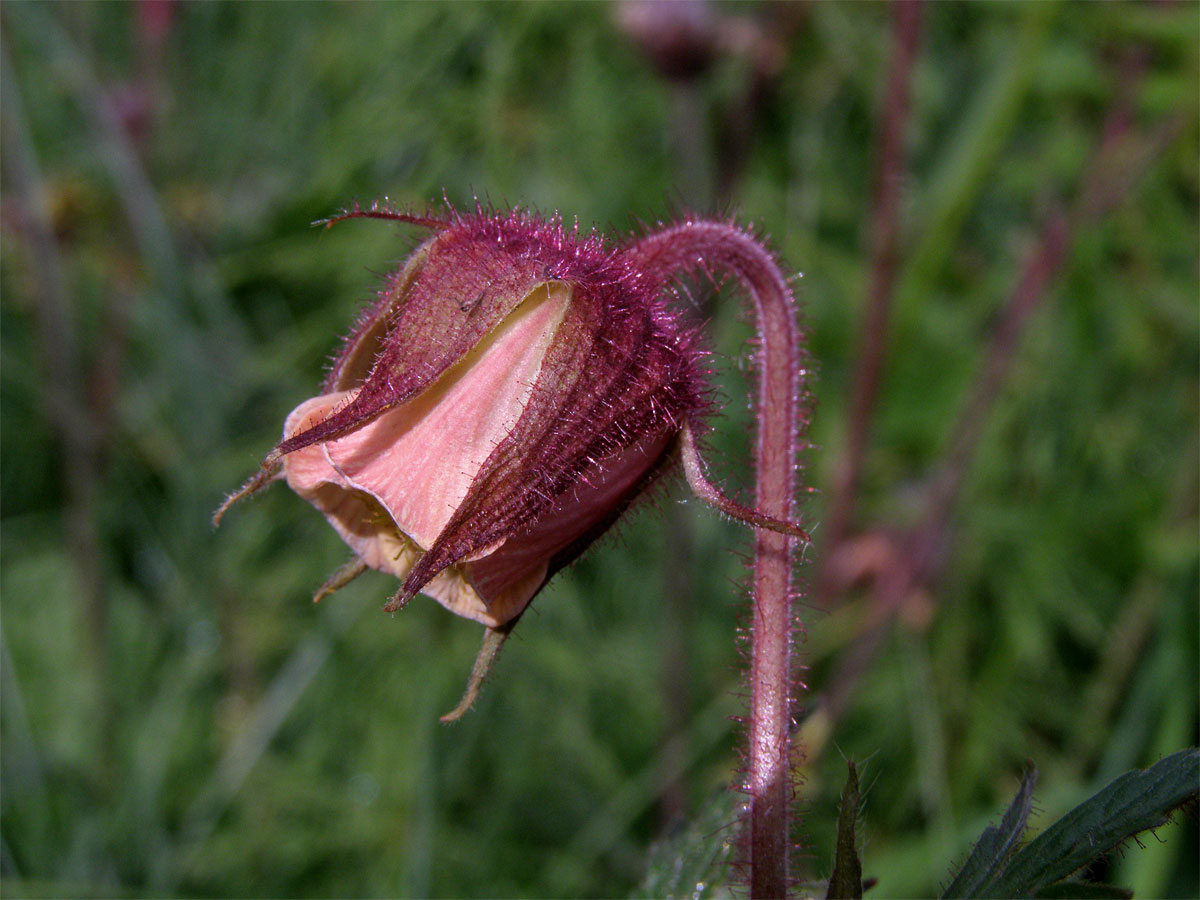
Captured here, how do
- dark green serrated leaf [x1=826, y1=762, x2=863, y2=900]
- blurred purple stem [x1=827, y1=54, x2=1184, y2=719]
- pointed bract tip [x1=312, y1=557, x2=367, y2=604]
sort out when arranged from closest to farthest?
1. dark green serrated leaf [x1=826, y1=762, x2=863, y2=900]
2. pointed bract tip [x1=312, y1=557, x2=367, y2=604]
3. blurred purple stem [x1=827, y1=54, x2=1184, y2=719]

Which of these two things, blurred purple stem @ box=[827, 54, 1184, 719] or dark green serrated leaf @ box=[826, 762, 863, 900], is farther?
blurred purple stem @ box=[827, 54, 1184, 719]

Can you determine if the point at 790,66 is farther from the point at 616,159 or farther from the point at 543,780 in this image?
the point at 543,780

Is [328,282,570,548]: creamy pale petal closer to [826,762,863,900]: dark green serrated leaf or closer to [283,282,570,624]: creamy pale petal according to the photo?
[283,282,570,624]: creamy pale petal

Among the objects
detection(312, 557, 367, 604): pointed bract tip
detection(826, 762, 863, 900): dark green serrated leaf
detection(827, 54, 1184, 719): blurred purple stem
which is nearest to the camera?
detection(826, 762, 863, 900): dark green serrated leaf

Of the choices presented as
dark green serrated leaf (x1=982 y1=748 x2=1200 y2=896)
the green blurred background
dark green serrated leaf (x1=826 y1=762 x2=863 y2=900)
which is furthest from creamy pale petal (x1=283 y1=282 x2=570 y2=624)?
the green blurred background

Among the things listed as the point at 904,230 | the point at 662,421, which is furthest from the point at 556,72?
the point at 662,421

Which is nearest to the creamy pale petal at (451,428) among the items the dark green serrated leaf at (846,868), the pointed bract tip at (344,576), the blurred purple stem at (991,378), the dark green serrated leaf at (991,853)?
the pointed bract tip at (344,576)

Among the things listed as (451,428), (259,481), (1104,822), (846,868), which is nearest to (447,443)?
(451,428)

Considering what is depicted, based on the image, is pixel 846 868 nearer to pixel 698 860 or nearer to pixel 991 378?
pixel 698 860
